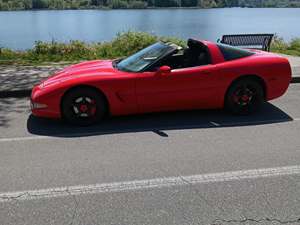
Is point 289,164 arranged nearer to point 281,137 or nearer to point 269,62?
point 281,137

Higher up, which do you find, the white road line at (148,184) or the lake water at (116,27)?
the white road line at (148,184)

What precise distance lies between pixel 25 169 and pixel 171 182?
168cm

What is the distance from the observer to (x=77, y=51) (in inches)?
592

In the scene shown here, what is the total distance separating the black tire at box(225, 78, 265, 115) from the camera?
704 cm

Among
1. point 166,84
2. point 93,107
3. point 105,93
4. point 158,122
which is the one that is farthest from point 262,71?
point 93,107

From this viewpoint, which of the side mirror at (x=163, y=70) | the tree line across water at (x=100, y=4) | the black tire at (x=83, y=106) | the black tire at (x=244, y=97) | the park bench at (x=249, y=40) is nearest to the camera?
the black tire at (x=83, y=106)

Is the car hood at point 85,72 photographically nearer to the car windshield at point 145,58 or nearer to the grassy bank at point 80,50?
the car windshield at point 145,58

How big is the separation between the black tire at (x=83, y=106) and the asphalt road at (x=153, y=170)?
0.17 meters

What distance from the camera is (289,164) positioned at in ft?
16.4

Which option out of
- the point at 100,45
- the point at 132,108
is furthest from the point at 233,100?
the point at 100,45

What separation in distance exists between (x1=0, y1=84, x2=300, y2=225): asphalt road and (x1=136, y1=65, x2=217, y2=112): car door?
0.27 metres

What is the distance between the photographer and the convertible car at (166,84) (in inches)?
255

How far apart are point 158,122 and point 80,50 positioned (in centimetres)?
903

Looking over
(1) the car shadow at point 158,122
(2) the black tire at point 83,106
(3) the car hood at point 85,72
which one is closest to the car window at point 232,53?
(1) the car shadow at point 158,122
